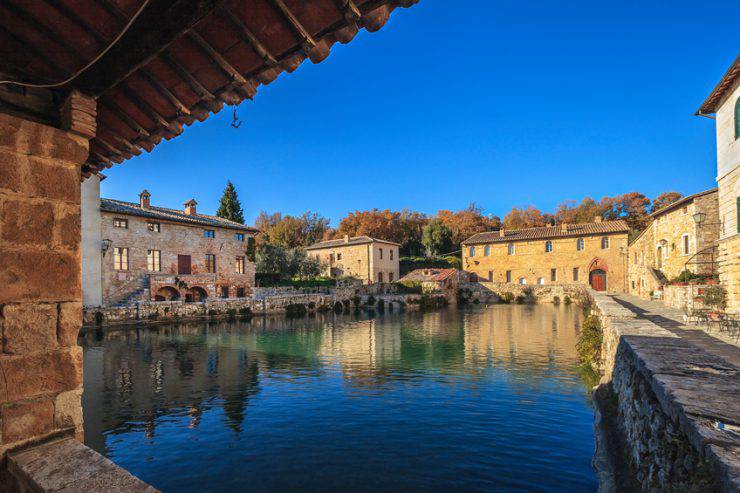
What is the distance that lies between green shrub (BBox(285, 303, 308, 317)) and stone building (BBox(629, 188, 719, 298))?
23.0 metres

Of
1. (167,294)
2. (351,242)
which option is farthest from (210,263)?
(351,242)

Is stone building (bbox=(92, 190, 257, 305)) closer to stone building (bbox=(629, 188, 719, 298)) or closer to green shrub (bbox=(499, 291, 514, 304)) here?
green shrub (bbox=(499, 291, 514, 304))

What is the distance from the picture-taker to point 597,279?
39.4 metres

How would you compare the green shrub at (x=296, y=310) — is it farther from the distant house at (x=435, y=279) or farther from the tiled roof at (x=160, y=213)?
the distant house at (x=435, y=279)

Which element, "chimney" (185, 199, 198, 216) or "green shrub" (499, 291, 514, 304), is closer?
"chimney" (185, 199, 198, 216)

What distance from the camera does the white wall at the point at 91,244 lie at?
894 inches

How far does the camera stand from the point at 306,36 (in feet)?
7.50

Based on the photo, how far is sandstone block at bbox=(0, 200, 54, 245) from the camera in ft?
8.20

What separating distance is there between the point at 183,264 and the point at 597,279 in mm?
37475

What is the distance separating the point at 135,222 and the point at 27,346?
27442 millimetres

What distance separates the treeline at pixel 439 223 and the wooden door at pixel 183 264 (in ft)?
58.9

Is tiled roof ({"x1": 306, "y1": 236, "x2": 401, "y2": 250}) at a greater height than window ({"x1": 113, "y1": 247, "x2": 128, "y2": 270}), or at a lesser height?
greater

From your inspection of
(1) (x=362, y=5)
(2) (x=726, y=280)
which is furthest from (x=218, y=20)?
(2) (x=726, y=280)

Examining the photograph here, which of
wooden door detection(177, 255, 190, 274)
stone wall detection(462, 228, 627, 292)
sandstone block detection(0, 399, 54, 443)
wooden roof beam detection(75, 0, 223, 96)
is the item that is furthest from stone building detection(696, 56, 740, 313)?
wooden door detection(177, 255, 190, 274)
